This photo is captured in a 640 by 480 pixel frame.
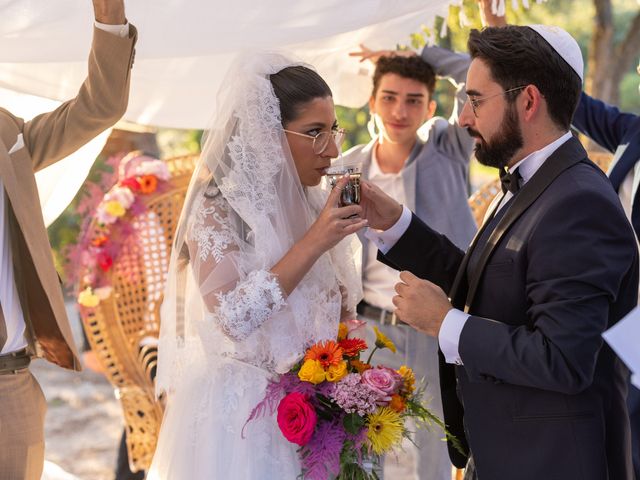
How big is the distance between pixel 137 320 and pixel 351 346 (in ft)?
8.76

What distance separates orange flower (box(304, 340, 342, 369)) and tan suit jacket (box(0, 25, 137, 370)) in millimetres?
875

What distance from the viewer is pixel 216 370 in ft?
9.79

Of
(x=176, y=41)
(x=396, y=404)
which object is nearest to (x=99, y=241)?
(x=176, y=41)

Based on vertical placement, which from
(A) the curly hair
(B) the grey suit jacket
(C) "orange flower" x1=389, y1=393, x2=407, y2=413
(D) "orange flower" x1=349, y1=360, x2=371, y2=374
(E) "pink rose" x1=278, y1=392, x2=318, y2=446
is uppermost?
(A) the curly hair

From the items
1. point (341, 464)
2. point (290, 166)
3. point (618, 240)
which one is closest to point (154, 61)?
point (290, 166)

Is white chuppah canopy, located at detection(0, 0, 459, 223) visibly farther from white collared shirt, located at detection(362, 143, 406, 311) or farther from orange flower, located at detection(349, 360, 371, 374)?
orange flower, located at detection(349, 360, 371, 374)

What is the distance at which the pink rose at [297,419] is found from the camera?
2.68 m

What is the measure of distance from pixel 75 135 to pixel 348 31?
132 cm

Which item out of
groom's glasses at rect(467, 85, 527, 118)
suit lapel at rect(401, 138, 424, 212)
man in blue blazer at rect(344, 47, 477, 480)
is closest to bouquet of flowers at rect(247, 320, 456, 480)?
groom's glasses at rect(467, 85, 527, 118)

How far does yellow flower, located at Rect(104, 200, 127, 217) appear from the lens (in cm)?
514

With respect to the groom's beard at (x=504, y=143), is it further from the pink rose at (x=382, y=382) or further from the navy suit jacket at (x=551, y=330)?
the pink rose at (x=382, y=382)

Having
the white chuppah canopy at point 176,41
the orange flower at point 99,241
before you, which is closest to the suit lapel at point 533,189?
the white chuppah canopy at point 176,41

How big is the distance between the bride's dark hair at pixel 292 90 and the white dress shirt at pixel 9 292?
89cm

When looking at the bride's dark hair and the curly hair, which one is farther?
the bride's dark hair
